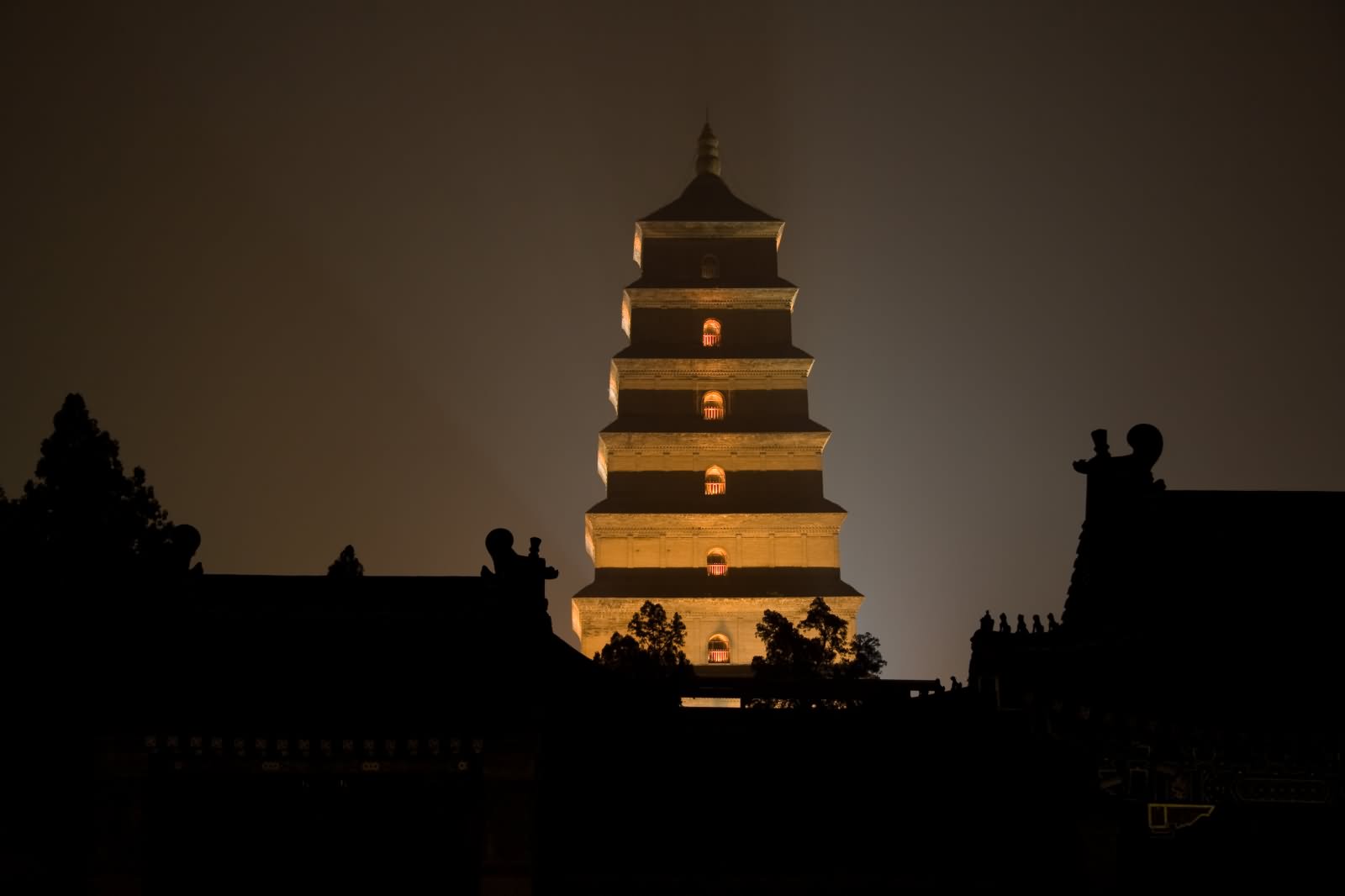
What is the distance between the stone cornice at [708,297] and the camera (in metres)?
54.1

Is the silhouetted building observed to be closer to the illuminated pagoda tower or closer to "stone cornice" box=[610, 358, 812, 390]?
the illuminated pagoda tower

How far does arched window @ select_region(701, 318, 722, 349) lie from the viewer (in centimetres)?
5412

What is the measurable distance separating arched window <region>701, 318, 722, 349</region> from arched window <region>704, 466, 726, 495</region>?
519cm

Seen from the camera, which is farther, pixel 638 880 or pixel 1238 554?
pixel 638 880

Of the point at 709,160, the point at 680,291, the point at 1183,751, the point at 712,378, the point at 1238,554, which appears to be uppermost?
the point at 709,160

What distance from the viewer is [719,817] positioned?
565 inches

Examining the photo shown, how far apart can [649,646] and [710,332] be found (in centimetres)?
1844

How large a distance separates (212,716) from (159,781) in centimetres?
86

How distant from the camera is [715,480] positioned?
51.5 meters

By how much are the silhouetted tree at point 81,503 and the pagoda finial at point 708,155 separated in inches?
1280

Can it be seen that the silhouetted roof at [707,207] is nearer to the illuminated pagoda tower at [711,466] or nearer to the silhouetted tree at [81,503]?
the illuminated pagoda tower at [711,466]

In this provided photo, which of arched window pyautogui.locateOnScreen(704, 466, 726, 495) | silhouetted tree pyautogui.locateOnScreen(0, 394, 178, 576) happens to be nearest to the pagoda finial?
arched window pyautogui.locateOnScreen(704, 466, 726, 495)

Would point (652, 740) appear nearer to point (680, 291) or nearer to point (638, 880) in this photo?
point (638, 880)

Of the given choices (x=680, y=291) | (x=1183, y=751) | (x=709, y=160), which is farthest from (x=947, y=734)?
(x=709, y=160)
